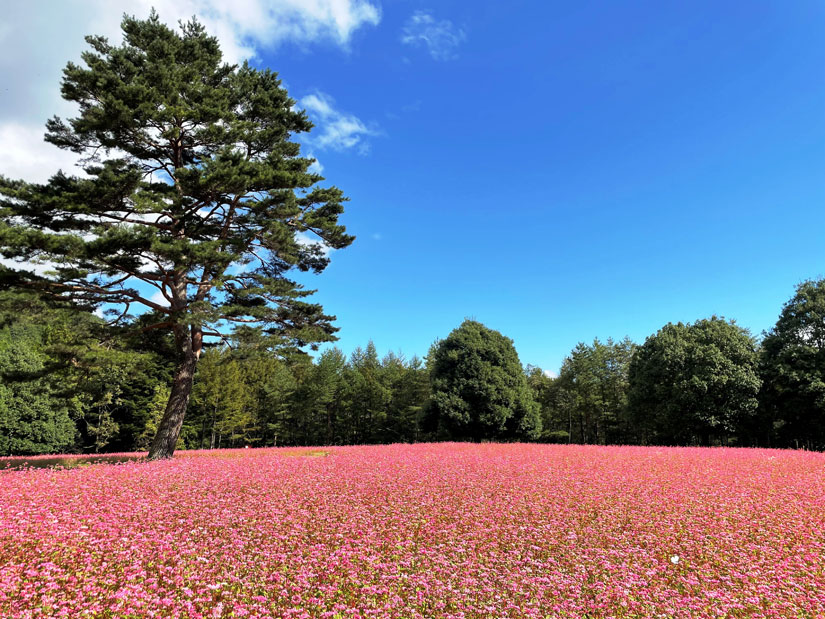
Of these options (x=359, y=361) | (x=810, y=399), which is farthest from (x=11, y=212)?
(x=359, y=361)

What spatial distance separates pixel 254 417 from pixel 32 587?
137ft

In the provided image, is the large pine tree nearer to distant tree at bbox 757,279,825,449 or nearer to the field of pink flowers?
the field of pink flowers

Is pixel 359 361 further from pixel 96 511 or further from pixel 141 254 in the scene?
pixel 96 511

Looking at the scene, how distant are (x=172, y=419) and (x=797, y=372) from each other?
36113mm

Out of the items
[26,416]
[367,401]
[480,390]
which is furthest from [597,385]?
[26,416]

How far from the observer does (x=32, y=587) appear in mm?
4559

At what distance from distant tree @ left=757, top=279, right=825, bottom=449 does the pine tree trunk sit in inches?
1374

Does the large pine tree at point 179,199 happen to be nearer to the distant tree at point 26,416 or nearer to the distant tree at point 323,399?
the distant tree at point 26,416

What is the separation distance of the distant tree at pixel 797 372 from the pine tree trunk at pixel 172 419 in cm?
3489

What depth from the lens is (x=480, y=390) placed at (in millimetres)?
28812

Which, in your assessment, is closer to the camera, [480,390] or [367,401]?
[480,390]

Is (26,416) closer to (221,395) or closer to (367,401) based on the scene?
(221,395)

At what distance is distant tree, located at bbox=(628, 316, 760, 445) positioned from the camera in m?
27.0

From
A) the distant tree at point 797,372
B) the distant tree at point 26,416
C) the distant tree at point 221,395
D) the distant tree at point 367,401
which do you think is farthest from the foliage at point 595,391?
the distant tree at point 26,416
